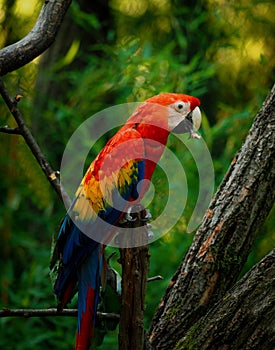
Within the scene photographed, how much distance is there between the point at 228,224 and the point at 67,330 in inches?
45.1

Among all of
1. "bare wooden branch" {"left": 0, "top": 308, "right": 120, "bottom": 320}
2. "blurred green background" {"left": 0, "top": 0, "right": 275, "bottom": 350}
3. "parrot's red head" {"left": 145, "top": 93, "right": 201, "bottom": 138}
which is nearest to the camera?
"bare wooden branch" {"left": 0, "top": 308, "right": 120, "bottom": 320}

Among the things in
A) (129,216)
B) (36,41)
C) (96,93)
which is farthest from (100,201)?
(96,93)

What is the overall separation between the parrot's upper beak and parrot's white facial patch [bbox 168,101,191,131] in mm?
17

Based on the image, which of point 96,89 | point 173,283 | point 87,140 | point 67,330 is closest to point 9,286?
point 67,330

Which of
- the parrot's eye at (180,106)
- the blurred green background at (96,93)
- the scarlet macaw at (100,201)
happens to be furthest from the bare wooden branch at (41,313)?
the blurred green background at (96,93)

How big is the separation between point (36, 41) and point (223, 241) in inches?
24.7

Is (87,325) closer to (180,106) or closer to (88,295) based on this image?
(88,295)

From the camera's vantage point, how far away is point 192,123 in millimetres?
1538

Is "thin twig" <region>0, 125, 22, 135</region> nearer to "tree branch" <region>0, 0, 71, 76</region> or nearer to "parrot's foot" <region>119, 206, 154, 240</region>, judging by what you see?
"tree branch" <region>0, 0, 71, 76</region>

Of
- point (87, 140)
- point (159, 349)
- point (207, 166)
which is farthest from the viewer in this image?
point (87, 140)

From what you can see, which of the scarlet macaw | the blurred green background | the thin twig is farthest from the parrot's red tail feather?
the blurred green background

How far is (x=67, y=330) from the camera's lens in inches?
98.3

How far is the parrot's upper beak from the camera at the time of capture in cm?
153

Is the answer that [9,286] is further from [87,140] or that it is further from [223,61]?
[223,61]
